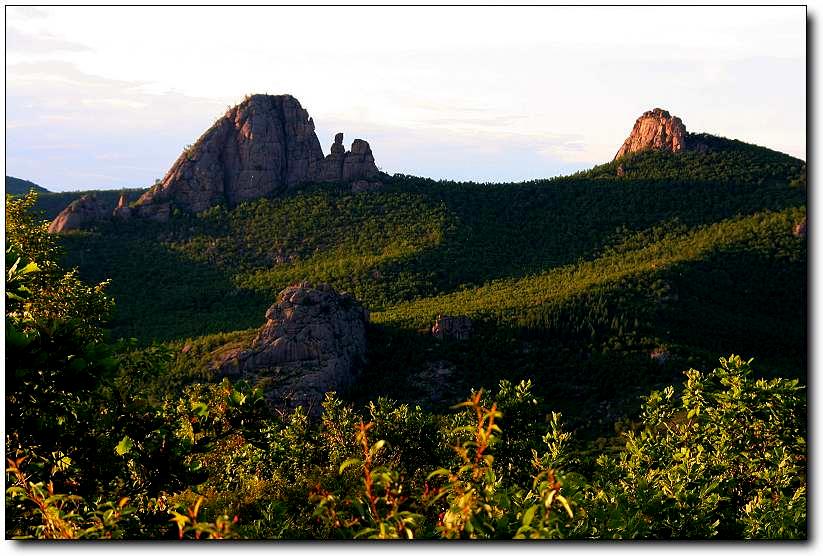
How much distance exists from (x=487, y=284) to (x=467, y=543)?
57.0 meters

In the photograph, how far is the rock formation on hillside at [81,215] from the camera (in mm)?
86562

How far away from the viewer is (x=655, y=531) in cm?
914

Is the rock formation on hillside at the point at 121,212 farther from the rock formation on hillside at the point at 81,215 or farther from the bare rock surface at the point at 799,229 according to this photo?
the bare rock surface at the point at 799,229

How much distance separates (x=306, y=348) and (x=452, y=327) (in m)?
11.9

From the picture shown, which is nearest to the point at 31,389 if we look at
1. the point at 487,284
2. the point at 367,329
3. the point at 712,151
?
the point at 367,329

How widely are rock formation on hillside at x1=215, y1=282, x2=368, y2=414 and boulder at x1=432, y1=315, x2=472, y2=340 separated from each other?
22.9 ft

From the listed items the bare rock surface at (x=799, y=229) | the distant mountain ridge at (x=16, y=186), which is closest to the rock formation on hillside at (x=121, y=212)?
the distant mountain ridge at (x=16, y=186)

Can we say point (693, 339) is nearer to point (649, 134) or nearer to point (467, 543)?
point (467, 543)

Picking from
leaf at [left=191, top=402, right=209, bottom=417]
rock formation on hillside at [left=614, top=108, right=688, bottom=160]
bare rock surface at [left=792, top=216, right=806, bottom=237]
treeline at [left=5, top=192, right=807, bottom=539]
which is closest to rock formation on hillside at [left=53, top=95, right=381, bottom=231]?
rock formation on hillside at [left=614, top=108, right=688, bottom=160]

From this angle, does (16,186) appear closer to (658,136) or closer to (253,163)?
(253,163)

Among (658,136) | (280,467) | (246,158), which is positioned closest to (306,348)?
(280,467)

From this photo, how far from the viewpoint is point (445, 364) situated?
4734 centimetres

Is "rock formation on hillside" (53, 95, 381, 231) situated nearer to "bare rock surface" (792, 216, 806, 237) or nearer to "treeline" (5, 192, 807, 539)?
"bare rock surface" (792, 216, 806, 237)

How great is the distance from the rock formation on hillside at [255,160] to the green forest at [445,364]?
538 cm
